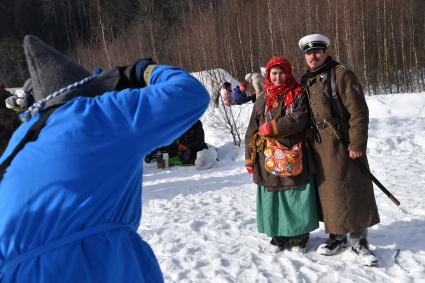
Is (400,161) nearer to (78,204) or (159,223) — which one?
(159,223)

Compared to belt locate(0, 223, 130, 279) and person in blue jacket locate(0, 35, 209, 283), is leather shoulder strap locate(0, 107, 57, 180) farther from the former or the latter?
belt locate(0, 223, 130, 279)

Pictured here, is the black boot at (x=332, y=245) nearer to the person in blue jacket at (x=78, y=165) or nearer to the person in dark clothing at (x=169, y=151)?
the person in blue jacket at (x=78, y=165)

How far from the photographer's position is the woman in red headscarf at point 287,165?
119 inches

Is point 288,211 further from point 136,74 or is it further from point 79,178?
point 79,178

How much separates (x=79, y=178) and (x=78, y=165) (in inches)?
1.2

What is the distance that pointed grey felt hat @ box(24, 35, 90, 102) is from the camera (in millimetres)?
1053

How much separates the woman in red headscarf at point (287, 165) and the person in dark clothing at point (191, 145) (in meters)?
4.34

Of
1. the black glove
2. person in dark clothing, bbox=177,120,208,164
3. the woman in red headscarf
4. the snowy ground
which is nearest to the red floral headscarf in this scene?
the woman in red headscarf

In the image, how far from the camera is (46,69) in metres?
1.05

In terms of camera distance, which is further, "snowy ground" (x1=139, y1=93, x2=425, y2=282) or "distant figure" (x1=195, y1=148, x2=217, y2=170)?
"distant figure" (x1=195, y1=148, x2=217, y2=170)

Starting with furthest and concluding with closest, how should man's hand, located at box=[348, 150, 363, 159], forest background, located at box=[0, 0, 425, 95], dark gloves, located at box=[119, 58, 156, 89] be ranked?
forest background, located at box=[0, 0, 425, 95] → man's hand, located at box=[348, 150, 363, 159] → dark gloves, located at box=[119, 58, 156, 89]

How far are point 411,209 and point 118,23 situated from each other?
79.9ft

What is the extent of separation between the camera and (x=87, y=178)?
982mm

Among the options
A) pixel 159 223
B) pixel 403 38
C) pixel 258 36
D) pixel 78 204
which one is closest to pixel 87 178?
pixel 78 204
